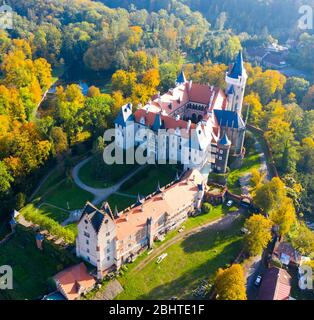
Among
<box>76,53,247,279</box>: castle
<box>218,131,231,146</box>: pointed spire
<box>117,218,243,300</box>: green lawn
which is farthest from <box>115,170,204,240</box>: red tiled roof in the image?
<box>218,131,231,146</box>: pointed spire

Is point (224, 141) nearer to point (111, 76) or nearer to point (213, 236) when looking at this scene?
point (213, 236)

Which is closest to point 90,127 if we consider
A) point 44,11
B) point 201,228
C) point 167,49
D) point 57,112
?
point 57,112

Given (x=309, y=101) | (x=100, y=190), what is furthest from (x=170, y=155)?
(x=309, y=101)

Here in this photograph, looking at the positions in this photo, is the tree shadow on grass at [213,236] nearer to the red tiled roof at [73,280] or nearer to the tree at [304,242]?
the tree at [304,242]

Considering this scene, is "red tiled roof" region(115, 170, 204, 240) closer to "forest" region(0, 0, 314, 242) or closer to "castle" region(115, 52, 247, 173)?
"castle" region(115, 52, 247, 173)

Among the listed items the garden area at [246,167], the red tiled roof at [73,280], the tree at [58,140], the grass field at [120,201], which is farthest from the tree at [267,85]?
the red tiled roof at [73,280]

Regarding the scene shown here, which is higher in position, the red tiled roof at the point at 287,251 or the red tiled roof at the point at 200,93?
the red tiled roof at the point at 200,93
